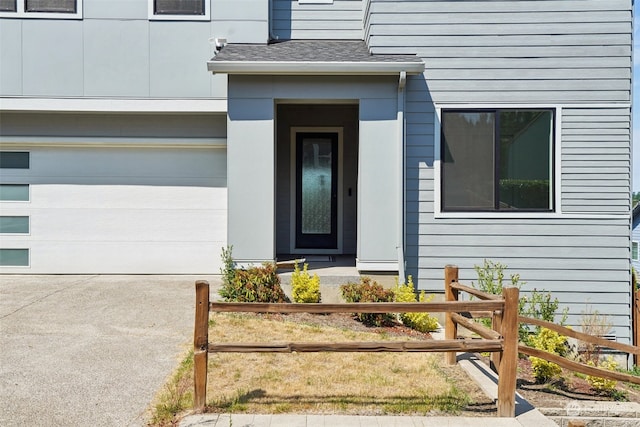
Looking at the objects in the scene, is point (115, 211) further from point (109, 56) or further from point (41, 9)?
point (41, 9)

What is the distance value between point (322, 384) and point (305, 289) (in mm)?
2218

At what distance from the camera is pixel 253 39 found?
813 centimetres

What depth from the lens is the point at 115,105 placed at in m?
7.89

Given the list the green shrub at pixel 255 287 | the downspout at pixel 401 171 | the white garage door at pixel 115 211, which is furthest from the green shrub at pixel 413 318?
the white garage door at pixel 115 211

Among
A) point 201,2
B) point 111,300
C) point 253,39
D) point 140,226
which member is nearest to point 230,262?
point 111,300

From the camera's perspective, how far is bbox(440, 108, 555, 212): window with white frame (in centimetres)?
698

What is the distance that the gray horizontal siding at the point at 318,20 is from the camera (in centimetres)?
873

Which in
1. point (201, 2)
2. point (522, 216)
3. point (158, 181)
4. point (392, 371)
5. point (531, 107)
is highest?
point (201, 2)

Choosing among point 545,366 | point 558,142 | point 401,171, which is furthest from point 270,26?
point 545,366

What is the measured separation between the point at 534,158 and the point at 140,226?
6.56 m

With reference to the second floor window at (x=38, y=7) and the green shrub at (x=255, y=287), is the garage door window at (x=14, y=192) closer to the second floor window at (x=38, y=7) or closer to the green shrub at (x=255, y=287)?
the second floor window at (x=38, y=7)

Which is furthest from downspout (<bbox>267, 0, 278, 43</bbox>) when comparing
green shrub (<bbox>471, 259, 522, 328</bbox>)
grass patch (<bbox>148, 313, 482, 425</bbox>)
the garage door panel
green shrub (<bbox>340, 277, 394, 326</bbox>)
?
grass patch (<bbox>148, 313, 482, 425</bbox>)

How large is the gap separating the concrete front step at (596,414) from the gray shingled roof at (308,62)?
4.47 meters

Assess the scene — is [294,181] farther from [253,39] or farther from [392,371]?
[392,371]
